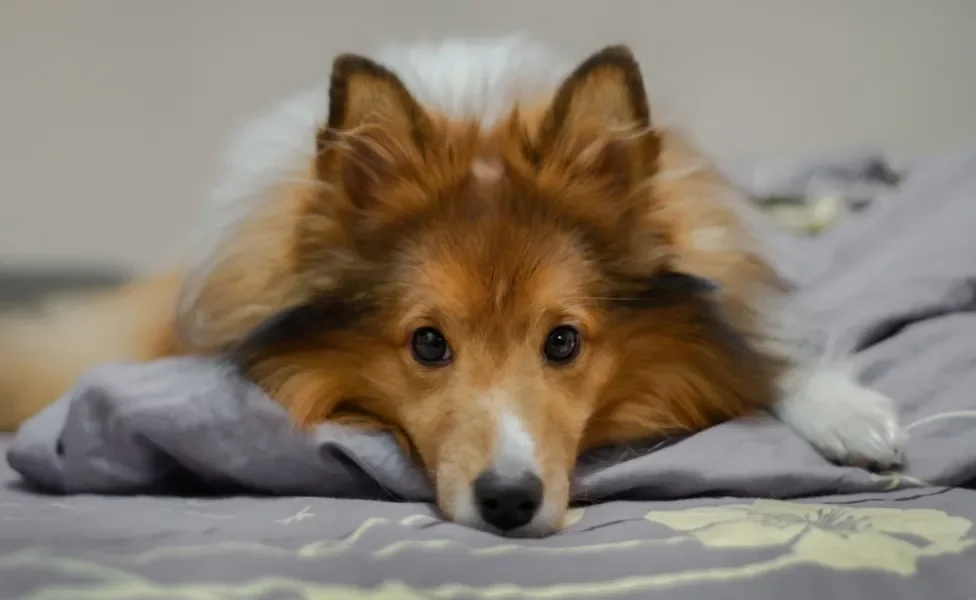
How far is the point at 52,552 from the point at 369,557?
42cm

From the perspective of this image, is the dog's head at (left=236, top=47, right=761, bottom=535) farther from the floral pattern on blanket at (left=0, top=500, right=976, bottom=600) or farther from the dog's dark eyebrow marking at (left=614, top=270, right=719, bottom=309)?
the floral pattern on blanket at (left=0, top=500, right=976, bottom=600)

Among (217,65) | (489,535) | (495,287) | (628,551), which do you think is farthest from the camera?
(217,65)

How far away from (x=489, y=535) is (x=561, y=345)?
473 mm

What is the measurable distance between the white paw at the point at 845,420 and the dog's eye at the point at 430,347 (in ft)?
2.55

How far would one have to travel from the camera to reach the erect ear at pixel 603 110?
1771 millimetres

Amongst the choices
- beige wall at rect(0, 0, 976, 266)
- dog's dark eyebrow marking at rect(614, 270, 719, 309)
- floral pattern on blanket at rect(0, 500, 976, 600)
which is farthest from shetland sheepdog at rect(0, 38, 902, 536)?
beige wall at rect(0, 0, 976, 266)

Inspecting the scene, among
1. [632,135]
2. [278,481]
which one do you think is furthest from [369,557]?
[632,135]

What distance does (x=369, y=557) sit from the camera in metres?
1.24

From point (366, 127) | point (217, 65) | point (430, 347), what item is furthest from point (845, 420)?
point (217, 65)

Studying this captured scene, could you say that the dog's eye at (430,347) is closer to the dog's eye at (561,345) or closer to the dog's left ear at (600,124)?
the dog's eye at (561,345)

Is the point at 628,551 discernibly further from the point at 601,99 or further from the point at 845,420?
the point at 601,99

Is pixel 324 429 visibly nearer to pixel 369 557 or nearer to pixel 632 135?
pixel 369 557

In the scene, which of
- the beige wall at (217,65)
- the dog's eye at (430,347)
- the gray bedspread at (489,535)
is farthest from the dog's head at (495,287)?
the beige wall at (217,65)

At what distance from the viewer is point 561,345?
1.77 meters
